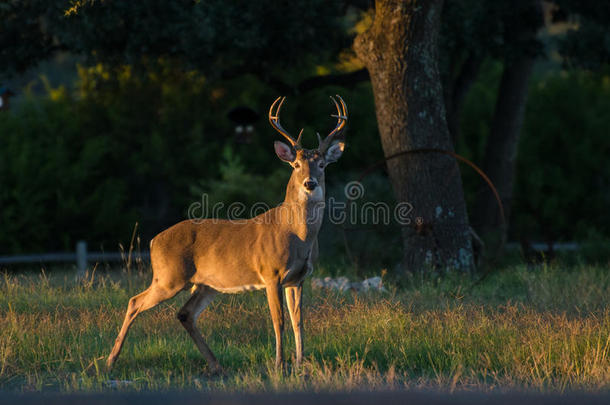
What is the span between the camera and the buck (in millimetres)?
6930

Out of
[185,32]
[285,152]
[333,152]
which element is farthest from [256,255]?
[185,32]

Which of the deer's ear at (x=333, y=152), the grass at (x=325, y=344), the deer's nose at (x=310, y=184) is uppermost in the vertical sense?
the deer's ear at (x=333, y=152)

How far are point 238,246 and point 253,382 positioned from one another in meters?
1.72

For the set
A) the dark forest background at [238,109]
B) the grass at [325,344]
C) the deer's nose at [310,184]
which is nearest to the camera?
the grass at [325,344]

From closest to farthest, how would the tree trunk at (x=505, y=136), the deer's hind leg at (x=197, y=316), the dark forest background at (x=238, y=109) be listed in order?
the deer's hind leg at (x=197, y=316) < the dark forest background at (x=238, y=109) < the tree trunk at (x=505, y=136)

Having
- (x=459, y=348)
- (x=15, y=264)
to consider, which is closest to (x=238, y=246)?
(x=459, y=348)

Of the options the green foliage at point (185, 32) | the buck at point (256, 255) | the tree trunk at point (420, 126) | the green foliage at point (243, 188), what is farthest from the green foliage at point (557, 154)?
the buck at point (256, 255)

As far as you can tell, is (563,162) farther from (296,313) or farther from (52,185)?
(296,313)

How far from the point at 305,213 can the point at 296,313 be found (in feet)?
2.98

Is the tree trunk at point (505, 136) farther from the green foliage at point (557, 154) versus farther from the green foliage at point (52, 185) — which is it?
the green foliage at point (52, 185)

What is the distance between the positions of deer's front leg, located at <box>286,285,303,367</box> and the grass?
0.15m

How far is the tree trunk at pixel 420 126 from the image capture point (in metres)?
12.1

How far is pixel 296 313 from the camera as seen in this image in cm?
716

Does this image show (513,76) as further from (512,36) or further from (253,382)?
(253,382)
